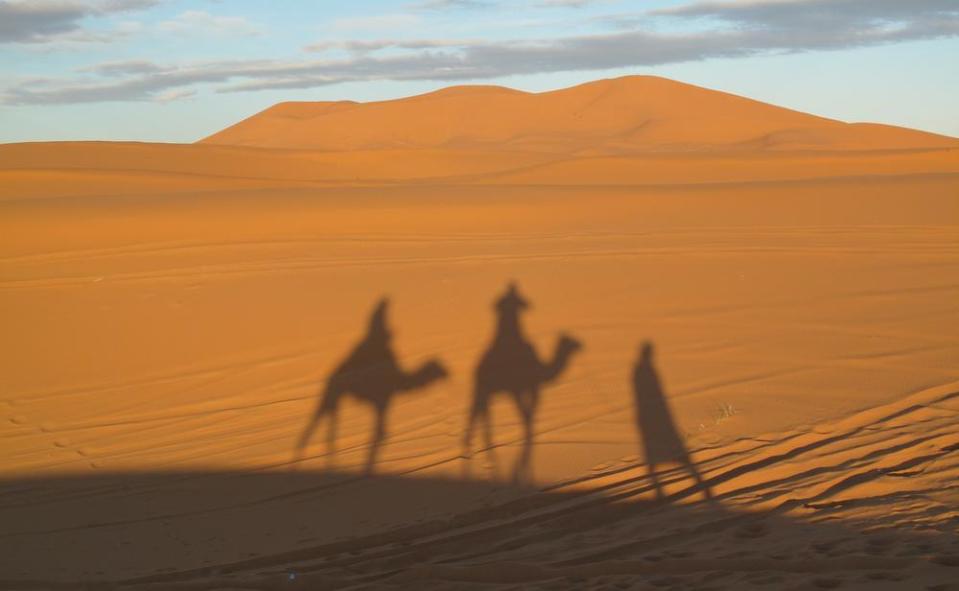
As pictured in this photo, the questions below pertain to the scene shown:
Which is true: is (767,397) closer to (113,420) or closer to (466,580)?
(466,580)

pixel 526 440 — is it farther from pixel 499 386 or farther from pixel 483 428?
pixel 499 386

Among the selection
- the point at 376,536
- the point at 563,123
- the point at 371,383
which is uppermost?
the point at 563,123

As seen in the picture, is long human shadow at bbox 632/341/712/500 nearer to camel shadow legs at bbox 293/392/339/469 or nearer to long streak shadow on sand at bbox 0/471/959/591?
long streak shadow on sand at bbox 0/471/959/591

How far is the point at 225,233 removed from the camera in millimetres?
17438

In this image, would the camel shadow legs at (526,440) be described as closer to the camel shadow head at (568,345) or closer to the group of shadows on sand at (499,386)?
the group of shadows on sand at (499,386)

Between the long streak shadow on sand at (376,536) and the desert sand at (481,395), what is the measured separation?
0.08 feet

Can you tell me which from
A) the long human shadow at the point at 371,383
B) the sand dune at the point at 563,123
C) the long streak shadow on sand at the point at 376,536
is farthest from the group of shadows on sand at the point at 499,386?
the sand dune at the point at 563,123

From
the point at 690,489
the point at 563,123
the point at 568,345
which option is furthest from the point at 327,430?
the point at 563,123

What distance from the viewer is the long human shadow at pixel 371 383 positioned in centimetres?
812

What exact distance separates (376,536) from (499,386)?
322 centimetres

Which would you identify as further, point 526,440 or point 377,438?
point 377,438

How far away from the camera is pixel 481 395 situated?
8836 mm

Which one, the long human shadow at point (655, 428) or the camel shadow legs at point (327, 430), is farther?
the camel shadow legs at point (327, 430)

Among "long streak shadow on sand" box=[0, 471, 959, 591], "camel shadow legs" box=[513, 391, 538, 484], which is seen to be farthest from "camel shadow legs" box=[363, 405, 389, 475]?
"camel shadow legs" box=[513, 391, 538, 484]
